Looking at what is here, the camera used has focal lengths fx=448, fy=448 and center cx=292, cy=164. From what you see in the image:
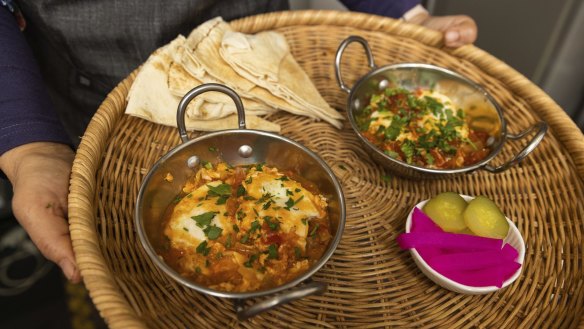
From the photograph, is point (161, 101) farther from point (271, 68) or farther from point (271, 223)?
point (271, 223)

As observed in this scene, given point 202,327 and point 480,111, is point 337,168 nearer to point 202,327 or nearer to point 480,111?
point 480,111

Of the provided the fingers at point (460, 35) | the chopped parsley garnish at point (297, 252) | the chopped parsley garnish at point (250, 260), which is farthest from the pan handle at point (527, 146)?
the chopped parsley garnish at point (250, 260)

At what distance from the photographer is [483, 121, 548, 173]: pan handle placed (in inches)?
49.9

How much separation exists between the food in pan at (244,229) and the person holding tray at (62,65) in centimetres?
26

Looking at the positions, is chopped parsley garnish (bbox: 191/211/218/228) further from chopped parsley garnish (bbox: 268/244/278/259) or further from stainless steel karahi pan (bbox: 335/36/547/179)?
stainless steel karahi pan (bbox: 335/36/547/179)

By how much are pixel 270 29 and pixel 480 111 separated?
31.2 inches

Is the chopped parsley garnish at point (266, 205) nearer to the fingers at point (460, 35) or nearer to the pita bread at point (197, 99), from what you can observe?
A: the pita bread at point (197, 99)

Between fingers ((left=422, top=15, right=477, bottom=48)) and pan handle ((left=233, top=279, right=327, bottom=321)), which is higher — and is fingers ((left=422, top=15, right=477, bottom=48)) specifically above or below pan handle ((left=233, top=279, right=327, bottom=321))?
above

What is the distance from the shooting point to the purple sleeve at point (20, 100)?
1.25m

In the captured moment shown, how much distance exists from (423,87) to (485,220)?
62 centimetres

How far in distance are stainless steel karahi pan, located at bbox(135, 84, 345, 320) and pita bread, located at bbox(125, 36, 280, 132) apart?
0.14 metres

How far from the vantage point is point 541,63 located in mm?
2289

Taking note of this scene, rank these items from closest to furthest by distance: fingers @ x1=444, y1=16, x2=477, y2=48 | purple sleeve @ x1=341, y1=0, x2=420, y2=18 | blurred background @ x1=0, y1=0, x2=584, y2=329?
1. fingers @ x1=444, y1=16, x2=477, y2=48
2. purple sleeve @ x1=341, y1=0, x2=420, y2=18
3. blurred background @ x1=0, y1=0, x2=584, y2=329

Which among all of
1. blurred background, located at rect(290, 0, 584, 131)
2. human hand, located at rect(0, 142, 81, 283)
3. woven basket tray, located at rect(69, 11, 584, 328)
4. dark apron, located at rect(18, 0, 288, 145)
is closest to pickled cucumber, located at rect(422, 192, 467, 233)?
woven basket tray, located at rect(69, 11, 584, 328)
